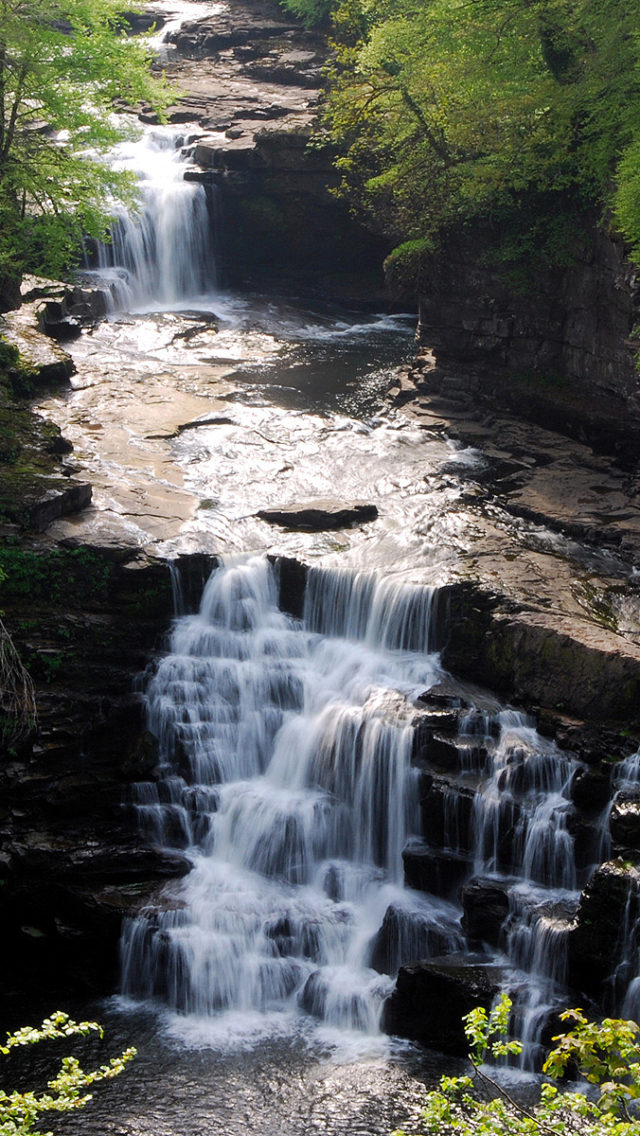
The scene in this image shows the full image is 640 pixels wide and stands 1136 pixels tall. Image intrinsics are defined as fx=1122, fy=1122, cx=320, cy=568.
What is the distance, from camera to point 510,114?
2153cm

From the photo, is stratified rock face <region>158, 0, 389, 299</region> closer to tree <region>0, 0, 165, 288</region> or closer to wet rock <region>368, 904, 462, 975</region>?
tree <region>0, 0, 165, 288</region>

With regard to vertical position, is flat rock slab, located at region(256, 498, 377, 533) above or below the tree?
below

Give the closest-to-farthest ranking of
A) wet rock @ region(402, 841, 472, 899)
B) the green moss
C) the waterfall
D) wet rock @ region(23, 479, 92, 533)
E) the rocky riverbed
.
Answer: the waterfall < wet rock @ region(402, 841, 472, 899) < the rocky riverbed < the green moss < wet rock @ region(23, 479, 92, 533)

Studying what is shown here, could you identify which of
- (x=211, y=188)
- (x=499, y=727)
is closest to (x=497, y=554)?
(x=499, y=727)

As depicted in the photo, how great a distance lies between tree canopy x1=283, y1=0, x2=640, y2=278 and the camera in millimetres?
19766

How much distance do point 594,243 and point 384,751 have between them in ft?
36.3

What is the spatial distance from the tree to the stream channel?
347 cm

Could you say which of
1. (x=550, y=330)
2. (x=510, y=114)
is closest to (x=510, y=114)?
(x=510, y=114)

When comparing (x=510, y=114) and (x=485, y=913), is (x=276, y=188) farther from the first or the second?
(x=485, y=913)

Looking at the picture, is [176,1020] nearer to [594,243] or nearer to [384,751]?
[384,751]

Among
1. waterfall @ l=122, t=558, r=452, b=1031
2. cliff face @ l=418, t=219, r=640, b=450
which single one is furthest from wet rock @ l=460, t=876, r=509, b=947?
cliff face @ l=418, t=219, r=640, b=450

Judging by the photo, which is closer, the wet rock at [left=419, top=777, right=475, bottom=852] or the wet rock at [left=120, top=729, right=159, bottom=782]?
the wet rock at [left=419, top=777, right=475, bottom=852]

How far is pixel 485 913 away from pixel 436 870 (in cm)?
100

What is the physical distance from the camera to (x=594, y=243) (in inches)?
808
